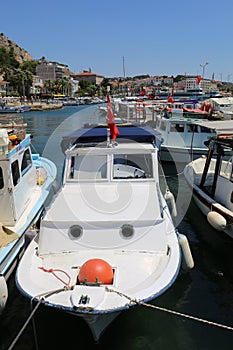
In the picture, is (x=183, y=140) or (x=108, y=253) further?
(x=183, y=140)

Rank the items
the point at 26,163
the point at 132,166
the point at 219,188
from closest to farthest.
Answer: the point at 132,166, the point at 26,163, the point at 219,188

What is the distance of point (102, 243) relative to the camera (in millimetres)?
6277

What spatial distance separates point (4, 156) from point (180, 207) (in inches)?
283

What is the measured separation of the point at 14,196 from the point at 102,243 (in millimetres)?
2842

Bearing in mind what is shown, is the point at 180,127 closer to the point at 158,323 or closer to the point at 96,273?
the point at 158,323

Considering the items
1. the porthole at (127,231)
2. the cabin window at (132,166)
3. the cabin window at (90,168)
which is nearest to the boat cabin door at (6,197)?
the cabin window at (90,168)

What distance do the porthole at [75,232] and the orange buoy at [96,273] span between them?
3.52 ft

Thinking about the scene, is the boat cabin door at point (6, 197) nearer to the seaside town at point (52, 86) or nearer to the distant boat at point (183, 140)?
the distant boat at point (183, 140)

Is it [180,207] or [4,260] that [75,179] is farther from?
[180,207]

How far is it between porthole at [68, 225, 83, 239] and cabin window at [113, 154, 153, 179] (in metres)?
2.41

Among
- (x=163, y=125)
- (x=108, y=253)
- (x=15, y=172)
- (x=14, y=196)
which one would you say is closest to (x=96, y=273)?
(x=108, y=253)

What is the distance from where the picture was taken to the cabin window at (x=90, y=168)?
812 cm

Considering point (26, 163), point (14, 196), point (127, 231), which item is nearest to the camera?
point (127, 231)

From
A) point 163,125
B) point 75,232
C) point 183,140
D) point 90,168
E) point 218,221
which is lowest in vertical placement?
point 218,221
